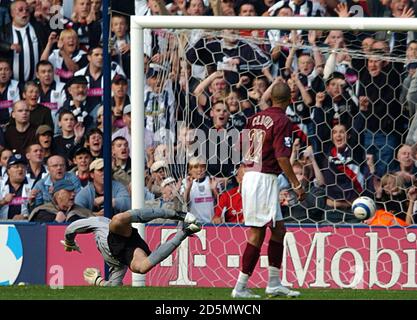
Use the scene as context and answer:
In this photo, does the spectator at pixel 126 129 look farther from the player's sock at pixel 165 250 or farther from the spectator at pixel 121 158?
the player's sock at pixel 165 250

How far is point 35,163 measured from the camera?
43.4 feet

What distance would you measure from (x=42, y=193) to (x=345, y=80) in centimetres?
368

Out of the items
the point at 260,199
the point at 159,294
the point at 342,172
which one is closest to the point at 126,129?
the point at 342,172

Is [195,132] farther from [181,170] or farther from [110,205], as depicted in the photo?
[110,205]

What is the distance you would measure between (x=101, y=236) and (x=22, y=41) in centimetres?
435

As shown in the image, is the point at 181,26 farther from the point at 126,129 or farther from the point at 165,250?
the point at 165,250

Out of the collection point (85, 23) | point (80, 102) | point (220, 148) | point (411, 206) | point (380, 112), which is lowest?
point (411, 206)

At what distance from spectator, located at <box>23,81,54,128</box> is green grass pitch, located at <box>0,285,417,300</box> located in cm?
331

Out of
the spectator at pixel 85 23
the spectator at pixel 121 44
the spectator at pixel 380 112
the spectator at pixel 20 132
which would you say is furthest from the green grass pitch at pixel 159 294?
the spectator at pixel 85 23

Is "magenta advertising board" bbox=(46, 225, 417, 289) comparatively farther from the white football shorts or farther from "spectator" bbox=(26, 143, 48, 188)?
the white football shorts

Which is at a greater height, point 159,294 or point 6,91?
point 6,91

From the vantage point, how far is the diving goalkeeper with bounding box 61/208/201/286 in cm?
950

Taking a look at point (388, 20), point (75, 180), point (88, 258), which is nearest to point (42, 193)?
point (75, 180)

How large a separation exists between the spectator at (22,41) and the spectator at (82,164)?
1.21 m
